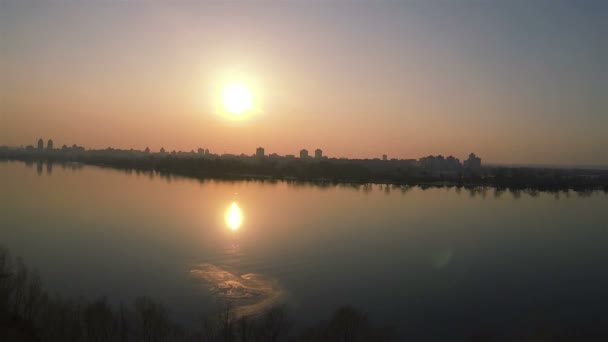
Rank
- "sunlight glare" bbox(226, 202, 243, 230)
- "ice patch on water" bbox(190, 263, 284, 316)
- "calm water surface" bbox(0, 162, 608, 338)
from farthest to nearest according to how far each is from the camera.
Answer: "sunlight glare" bbox(226, 202, 243, 230), "calm water surface" bbox(0, 162, 608, 338), "ice patch on water" bbox(190, 263, 284, 316)

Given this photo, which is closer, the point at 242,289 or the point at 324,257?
the point at 242,289

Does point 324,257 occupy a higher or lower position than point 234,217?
lower

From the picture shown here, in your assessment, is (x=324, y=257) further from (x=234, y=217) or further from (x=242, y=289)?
(x=234, y=217)

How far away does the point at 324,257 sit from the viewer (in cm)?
525

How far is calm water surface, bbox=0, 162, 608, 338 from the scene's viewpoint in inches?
143

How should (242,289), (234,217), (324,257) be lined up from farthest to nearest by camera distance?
1. (234,217)
2. (324,257)
3. (242,289)

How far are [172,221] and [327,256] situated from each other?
3066 millimetres

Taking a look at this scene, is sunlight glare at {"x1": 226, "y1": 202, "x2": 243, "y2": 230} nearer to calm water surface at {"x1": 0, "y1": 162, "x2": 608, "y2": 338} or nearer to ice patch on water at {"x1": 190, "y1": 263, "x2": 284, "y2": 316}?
calm water surface at {"x1": 0, "y1": 162, "x2": 608, "y2": 338}

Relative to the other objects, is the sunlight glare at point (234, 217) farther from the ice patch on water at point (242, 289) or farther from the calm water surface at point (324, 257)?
the ice patch on water at point (242, 289)

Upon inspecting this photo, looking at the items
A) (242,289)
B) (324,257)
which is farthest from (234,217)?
(242,289)

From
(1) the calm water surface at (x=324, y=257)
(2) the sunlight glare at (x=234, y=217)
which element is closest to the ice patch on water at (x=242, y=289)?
(1) the calm water surface at (x=324, y=257)

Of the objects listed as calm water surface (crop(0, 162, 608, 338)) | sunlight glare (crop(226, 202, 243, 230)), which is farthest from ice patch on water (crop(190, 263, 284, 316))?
sunlight glare (crop(226, 202, 243, 230))

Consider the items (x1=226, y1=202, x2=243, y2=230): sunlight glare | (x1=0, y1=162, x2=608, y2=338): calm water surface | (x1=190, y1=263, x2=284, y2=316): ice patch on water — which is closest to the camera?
(x1=190, y1=263, x2=284, y2=316): ice patch on water

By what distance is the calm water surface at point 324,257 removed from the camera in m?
3.64
